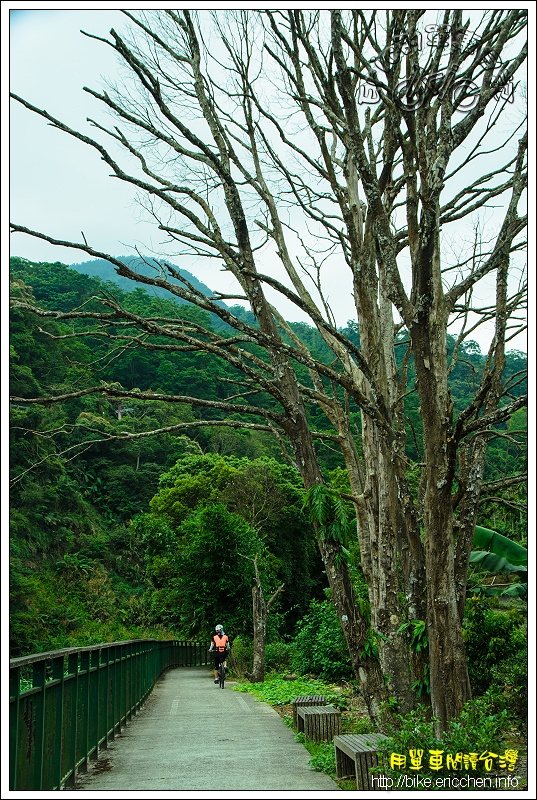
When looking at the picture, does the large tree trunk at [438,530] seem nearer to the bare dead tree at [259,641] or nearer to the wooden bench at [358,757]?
the wooden bench at [358,757]

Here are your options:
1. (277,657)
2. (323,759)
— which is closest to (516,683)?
(323,759)

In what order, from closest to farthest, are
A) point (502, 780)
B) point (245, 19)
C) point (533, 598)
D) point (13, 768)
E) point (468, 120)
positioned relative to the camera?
1. point (13, 768)
2. point (533, 598)
3. point (502, 780)
4. point (468, 120)
5. point (245, 19)

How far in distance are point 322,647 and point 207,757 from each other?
9500mm

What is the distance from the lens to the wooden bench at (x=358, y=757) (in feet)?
18.5

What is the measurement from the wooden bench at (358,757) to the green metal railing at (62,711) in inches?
85.2

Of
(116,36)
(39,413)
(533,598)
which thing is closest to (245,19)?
(116,36)

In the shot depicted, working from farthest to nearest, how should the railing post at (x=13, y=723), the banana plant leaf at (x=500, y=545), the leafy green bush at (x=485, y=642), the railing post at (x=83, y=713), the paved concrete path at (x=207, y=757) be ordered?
the banana plant leaf at (x=500, y=545) < the leafy green bush at (x=485, y=642) < the railing post at (x=83, y=713) < the paved concrete path at (x=207, y=757) < the railing post at (x=13, y=723)

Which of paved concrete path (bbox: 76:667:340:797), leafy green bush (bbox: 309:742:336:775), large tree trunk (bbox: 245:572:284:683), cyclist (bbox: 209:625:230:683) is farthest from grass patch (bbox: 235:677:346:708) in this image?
leafy green bush (bbox: 309:742:336:775)

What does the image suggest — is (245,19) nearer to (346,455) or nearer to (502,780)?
(346,455)

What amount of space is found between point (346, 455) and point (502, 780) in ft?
15.5

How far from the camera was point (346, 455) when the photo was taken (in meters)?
9.76

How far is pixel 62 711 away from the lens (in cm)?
594

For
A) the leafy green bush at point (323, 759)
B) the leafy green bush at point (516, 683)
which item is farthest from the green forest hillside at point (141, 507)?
the leafy green bush at point (323, 759)

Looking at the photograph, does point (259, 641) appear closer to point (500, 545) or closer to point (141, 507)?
point (500, 545)
